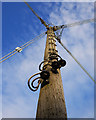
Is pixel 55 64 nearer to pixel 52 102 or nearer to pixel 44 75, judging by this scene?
pixel 44 75

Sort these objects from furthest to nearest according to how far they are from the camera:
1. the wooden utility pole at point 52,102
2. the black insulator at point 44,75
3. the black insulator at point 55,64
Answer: the black insulator at point 55,64, the black insulator at point 44,75, the wooden utility pole at point 52,102

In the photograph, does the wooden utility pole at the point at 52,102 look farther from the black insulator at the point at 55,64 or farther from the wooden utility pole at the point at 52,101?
the black insulator at the point at 55,64

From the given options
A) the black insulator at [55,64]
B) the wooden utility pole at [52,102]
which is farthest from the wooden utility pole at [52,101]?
the black insulator at [55,64]

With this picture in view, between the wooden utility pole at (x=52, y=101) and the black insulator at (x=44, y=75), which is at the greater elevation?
the black insulator at (x=44, y=75)

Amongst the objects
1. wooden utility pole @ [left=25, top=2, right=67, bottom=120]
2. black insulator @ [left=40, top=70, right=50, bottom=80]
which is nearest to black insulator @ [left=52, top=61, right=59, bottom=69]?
wooden utility pole @ [left=25, top=2, right=67, bottom=120]

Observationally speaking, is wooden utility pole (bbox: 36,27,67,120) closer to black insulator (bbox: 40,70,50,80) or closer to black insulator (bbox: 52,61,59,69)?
black insulator (bbox: 40,70,50,80)

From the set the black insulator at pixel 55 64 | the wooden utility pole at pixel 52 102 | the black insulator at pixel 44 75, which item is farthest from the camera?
the black insulator at pixel 55 64

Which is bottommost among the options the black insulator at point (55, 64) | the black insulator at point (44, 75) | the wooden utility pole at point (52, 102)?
the wooden utility pole at point (52, 102)

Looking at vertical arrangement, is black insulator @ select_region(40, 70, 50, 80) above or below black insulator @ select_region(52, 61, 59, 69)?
below

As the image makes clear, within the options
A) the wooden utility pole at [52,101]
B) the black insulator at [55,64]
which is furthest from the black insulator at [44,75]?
the black insulator at [55,64]

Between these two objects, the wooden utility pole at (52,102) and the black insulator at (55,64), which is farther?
the black insulator at (55,64)

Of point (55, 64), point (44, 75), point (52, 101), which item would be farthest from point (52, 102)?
point (55, 64)

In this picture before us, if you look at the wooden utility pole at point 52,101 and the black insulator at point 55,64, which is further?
the black insulator at point 55,64

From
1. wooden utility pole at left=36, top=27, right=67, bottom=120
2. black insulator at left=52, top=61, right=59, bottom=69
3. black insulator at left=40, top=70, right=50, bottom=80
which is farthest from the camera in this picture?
black insulator at left=52, top=61, right=59, bottom=69
